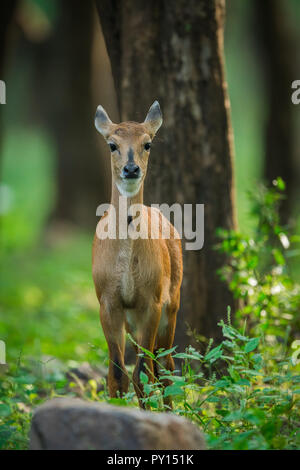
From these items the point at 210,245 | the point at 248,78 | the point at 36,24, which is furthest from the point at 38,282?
the point at 248,78

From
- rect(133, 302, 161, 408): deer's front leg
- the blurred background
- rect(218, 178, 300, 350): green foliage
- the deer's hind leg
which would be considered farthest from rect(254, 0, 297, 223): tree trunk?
rect(133, 302, 161, 408): deer's front leg

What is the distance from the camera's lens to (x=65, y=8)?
59.0ft

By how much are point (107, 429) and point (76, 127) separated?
46.4 feet

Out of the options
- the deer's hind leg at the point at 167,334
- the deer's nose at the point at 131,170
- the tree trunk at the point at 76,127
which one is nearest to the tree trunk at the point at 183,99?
the deer's hind leg at the point at 167,334

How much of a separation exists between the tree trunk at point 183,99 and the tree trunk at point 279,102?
5.85 m

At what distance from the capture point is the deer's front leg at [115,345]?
5.61m

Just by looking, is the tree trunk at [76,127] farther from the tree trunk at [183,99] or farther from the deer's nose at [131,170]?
the deer's nose at [131,170]

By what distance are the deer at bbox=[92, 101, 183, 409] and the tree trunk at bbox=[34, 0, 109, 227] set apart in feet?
38.5

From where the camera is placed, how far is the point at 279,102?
13.6 m

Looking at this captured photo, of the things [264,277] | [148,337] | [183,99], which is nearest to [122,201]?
[148,337]

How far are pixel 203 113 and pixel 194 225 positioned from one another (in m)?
1.15

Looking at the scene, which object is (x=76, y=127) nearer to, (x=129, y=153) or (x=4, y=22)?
(x=4, y=22)
